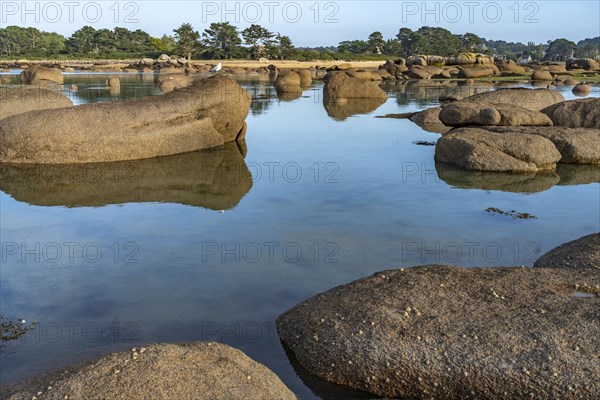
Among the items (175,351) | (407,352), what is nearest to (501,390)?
(407,352)

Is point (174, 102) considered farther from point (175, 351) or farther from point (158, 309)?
point (175, 351)

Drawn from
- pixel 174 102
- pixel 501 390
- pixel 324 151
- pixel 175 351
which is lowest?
pixel 501 390

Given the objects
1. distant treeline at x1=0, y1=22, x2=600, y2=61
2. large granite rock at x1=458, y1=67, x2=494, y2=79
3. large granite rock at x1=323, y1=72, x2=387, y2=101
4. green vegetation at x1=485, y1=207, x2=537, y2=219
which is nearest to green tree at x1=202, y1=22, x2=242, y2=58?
distant treeline at x1=0, y1=22, x2=600, y2=61

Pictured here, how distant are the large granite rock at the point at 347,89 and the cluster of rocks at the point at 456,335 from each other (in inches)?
1025

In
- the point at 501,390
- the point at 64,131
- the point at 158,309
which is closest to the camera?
the point at 501,390

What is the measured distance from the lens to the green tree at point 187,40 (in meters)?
98.5

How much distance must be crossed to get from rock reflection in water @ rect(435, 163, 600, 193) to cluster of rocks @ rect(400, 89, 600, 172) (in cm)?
23

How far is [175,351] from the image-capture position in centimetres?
457

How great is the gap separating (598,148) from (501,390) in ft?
37.5

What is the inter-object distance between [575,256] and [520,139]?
6746 mm

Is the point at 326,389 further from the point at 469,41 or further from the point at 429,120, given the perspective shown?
the point at 469,41

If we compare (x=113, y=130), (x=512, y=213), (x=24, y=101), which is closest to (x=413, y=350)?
(x=512, y=213)

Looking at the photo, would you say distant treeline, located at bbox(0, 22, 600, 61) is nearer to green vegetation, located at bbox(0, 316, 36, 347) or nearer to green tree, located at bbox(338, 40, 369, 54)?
green tree, located at bbox(338, 40, 369, 54)

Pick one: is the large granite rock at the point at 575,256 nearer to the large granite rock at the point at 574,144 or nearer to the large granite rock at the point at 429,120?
the large granite rock at the point at 574,144
